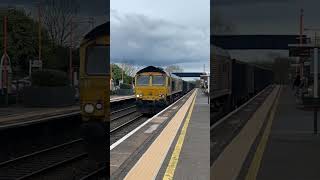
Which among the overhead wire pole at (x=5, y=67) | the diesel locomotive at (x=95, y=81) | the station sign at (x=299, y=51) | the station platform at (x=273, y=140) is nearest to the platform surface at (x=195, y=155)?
the station platform at (x=273, y=140)

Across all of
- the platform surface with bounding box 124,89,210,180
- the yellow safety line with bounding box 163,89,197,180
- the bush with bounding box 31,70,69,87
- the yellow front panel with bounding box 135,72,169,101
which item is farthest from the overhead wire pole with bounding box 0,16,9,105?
the yellow front panel with bounding box 135,72,169,101

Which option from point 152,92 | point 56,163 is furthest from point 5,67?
point 152,92

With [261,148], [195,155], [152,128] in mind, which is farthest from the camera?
[152,128]

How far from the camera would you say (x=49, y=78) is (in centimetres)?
293

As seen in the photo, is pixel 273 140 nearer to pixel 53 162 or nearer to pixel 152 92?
pixel 53 162

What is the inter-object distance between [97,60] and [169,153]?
326cm

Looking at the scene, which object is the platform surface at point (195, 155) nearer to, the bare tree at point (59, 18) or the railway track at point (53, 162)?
the railway track at point (53, 162)

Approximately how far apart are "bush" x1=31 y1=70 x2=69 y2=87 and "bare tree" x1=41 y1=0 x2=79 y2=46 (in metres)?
0.19

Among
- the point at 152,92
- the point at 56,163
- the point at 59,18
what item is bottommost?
the point at 56,163

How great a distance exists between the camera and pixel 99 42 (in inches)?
Answer: 110

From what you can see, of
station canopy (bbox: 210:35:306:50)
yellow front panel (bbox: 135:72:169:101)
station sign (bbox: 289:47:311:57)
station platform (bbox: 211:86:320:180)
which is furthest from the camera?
yellow front panel (bbox: 135:72:169:101)

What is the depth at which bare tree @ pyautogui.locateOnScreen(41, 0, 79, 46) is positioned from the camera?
2896 millimetres

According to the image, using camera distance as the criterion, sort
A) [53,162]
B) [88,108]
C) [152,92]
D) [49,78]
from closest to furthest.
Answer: [88,108]
[49,78]
[53,162]
[152,92]

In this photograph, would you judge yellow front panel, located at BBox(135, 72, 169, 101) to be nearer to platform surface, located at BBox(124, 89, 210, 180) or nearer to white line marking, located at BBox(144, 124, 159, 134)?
white line marking, located at BBox(144, 124, 159, 134)
